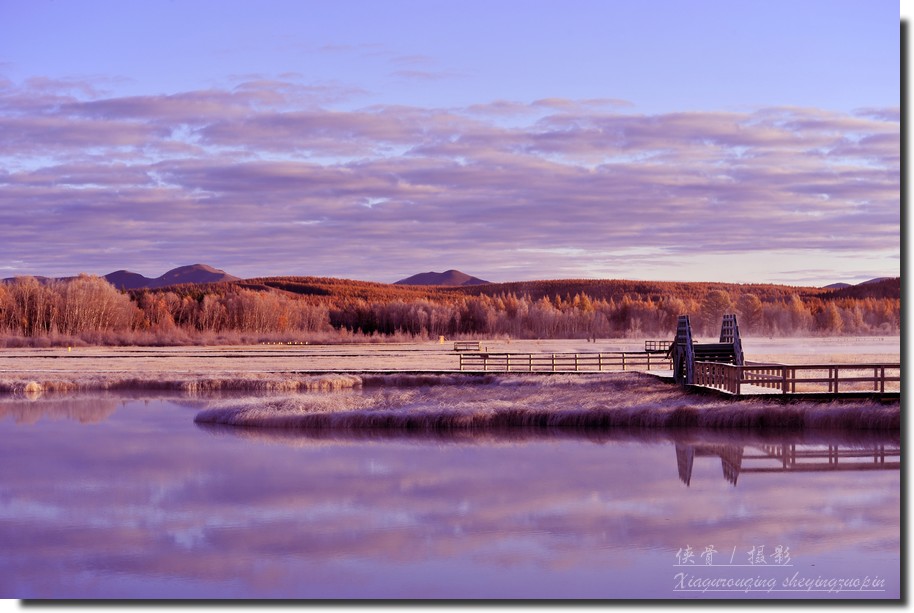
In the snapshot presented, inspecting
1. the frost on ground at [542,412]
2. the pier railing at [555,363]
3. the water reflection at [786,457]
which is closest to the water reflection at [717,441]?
the water reflection at [786,457]

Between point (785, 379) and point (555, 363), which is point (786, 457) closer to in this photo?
point (785, 379)

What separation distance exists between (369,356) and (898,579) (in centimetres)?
5402

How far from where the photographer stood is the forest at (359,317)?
314ft

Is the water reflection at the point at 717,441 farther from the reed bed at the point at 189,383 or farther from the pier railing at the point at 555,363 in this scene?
the pier railing at the point at 555,363

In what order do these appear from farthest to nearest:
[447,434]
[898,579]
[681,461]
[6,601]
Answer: [447,434]
[681,461]
[898,579]
[6,601]

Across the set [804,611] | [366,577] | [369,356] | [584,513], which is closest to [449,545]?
[366,577]

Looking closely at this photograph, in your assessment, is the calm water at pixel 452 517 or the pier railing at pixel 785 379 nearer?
the calm water at pixel 452 517

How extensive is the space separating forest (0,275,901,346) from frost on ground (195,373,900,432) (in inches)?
2063

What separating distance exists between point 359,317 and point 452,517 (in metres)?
119

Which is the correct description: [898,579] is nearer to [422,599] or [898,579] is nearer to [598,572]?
[598,572]

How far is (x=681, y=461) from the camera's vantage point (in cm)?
2170

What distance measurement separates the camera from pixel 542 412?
28.8m

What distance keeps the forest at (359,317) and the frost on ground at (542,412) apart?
52392mm

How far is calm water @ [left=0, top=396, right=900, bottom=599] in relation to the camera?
40.0 feet
